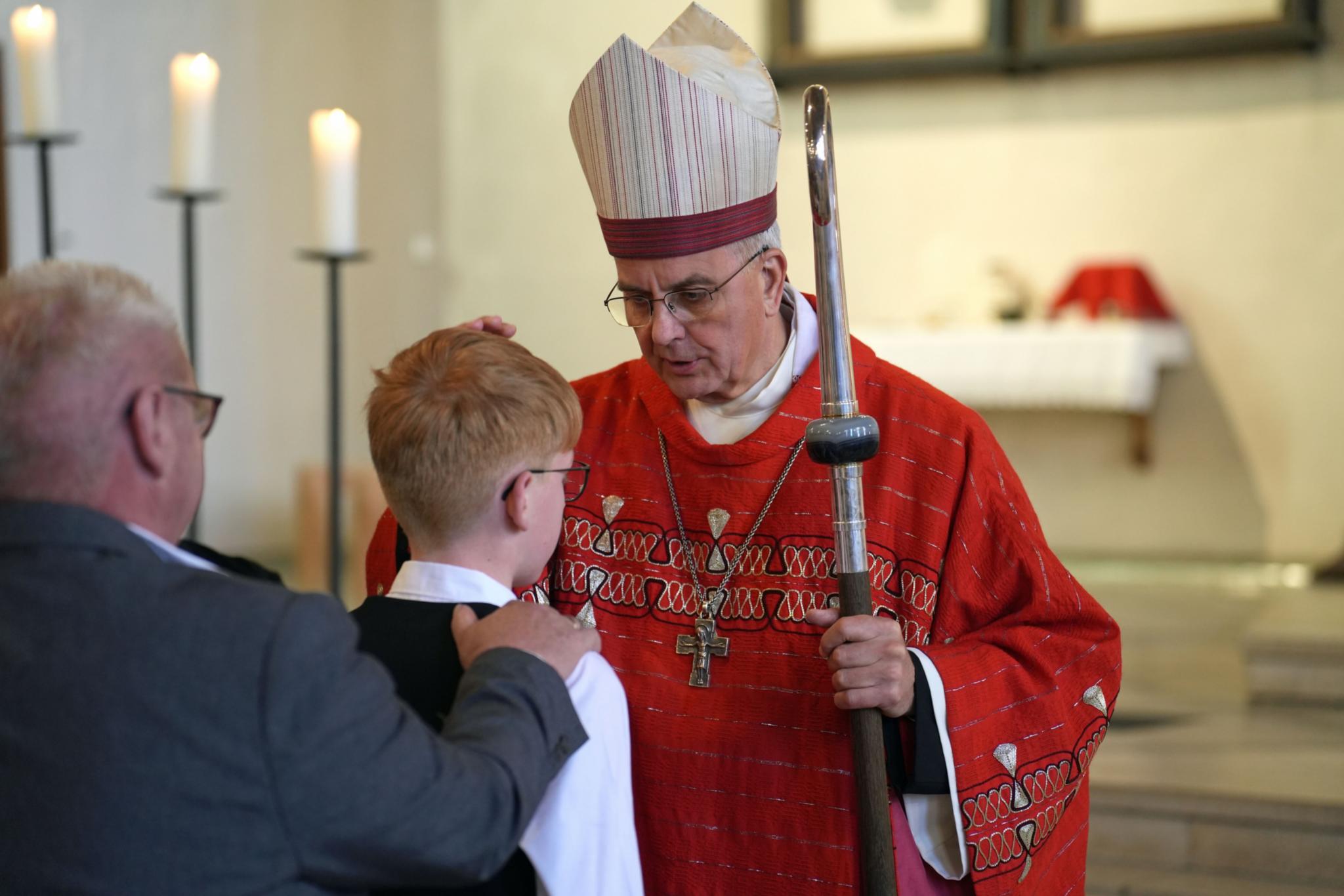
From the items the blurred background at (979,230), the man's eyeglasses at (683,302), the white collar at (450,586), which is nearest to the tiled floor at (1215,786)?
the blurred background at (979,230)

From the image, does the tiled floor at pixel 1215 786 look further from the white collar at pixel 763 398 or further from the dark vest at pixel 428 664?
the dark vest at pixel 428 664

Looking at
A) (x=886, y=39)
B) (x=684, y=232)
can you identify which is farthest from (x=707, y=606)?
(x=886, y=39)

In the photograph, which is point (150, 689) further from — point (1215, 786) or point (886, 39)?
point (886, 39)

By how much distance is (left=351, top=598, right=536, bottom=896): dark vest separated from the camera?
1607 mm

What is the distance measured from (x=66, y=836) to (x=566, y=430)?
0.73 m

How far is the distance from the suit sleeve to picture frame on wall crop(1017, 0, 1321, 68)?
20.3 feet

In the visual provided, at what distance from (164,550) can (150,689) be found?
146 mm

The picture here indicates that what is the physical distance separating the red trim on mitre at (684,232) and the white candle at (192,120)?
5.55 ft

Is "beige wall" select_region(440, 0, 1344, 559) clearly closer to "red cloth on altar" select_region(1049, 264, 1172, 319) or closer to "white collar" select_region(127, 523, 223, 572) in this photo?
"red cloth on altar" select_region(1049, 264, 1172, 319)

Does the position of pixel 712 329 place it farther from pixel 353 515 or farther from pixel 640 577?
pixel 353 515

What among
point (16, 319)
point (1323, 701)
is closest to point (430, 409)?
point (16, 319)

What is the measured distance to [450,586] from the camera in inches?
65.6

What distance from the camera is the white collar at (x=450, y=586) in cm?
167

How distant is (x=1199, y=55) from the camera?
6.66 meters
